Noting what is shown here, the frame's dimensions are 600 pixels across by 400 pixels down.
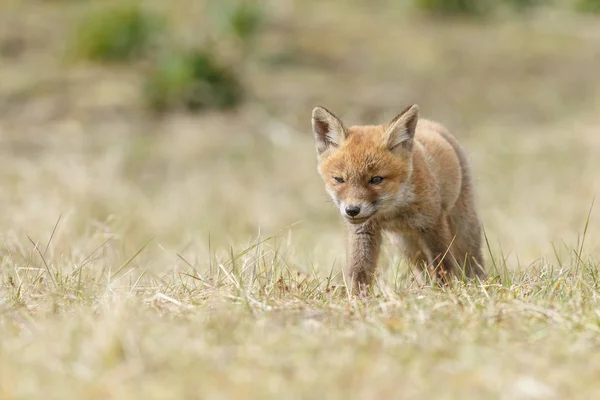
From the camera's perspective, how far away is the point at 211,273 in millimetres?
4887

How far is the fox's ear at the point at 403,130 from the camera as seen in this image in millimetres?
5238

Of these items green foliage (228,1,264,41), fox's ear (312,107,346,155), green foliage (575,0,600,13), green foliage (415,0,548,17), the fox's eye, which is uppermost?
fox's ear (312,107,346,155)

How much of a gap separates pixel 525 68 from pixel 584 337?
515 inches

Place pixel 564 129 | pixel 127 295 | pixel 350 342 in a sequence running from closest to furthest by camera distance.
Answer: pixel 350 342 < pixel 127 295 < pixel 564 129

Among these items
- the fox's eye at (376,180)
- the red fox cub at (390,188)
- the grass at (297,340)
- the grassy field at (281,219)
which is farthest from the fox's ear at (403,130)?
the grass at (297,340)

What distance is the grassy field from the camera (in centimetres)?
323

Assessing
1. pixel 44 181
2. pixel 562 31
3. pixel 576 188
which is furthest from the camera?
pixel 562 31

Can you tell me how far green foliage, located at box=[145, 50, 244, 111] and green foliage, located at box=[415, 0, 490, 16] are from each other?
6.29 metres

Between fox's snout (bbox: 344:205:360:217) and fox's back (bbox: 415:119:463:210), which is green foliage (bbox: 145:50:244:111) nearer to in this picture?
fox's back (bbox: 415:119:463:210)

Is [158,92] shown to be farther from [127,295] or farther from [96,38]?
[127,295]

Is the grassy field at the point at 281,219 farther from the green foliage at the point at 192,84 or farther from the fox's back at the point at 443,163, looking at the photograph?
the fox's back at the point at 443,163

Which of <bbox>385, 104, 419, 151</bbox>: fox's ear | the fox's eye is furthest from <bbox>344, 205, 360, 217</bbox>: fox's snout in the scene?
<bbox>385, 104, 419, 151</bbox>: fox's ear

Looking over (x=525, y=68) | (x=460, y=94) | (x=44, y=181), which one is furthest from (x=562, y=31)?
(x=44, y=181)

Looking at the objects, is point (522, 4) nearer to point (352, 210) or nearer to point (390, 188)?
point (390, 188)
